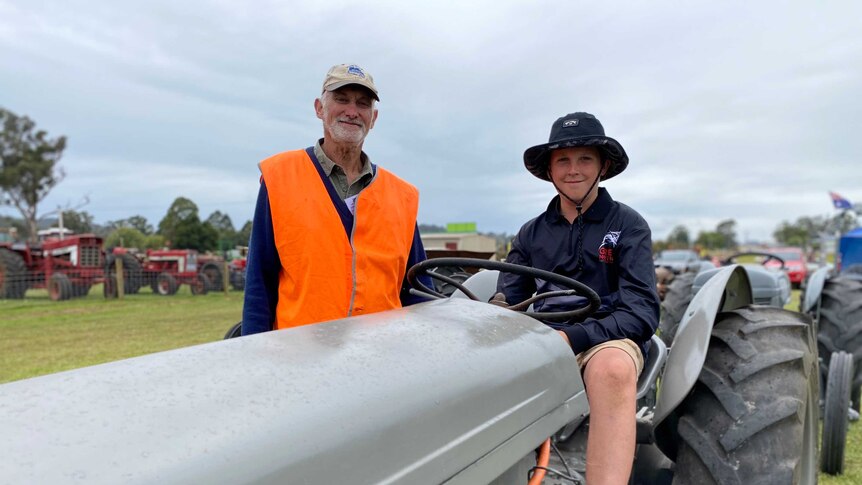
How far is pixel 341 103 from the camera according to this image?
100.0 inches

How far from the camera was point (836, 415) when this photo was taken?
11.1ft

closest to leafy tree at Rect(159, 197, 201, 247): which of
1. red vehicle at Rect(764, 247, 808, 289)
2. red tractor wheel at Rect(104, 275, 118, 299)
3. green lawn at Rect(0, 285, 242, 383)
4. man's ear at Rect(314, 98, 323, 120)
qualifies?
red tractor wheel at Rect(104, 275, 118, 299)

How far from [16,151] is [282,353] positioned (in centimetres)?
4502

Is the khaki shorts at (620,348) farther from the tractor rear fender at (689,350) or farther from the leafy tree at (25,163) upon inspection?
the leafy tree at (25,163)

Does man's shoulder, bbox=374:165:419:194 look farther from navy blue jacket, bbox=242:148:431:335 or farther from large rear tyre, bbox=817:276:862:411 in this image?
large rear tyre, bbox=817:276:862:411

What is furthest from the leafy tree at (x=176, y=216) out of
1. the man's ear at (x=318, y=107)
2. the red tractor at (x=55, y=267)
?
the man's ear at (x=318, y=107)

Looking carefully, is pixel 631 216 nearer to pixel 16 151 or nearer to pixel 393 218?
pixel 393 218

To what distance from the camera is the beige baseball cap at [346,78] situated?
8.13ft

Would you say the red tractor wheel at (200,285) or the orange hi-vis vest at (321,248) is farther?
the red tractor wheel at (200,285)

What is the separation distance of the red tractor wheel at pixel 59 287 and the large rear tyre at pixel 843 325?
17060 millimetres

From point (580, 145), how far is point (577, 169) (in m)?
0.10

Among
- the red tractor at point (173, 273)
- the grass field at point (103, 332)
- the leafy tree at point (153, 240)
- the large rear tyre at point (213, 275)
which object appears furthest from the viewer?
the leafy tree at point (153, 240)

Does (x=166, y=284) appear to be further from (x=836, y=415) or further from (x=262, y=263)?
(x=836, y=415)

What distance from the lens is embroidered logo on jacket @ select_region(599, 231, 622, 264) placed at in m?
2.31
